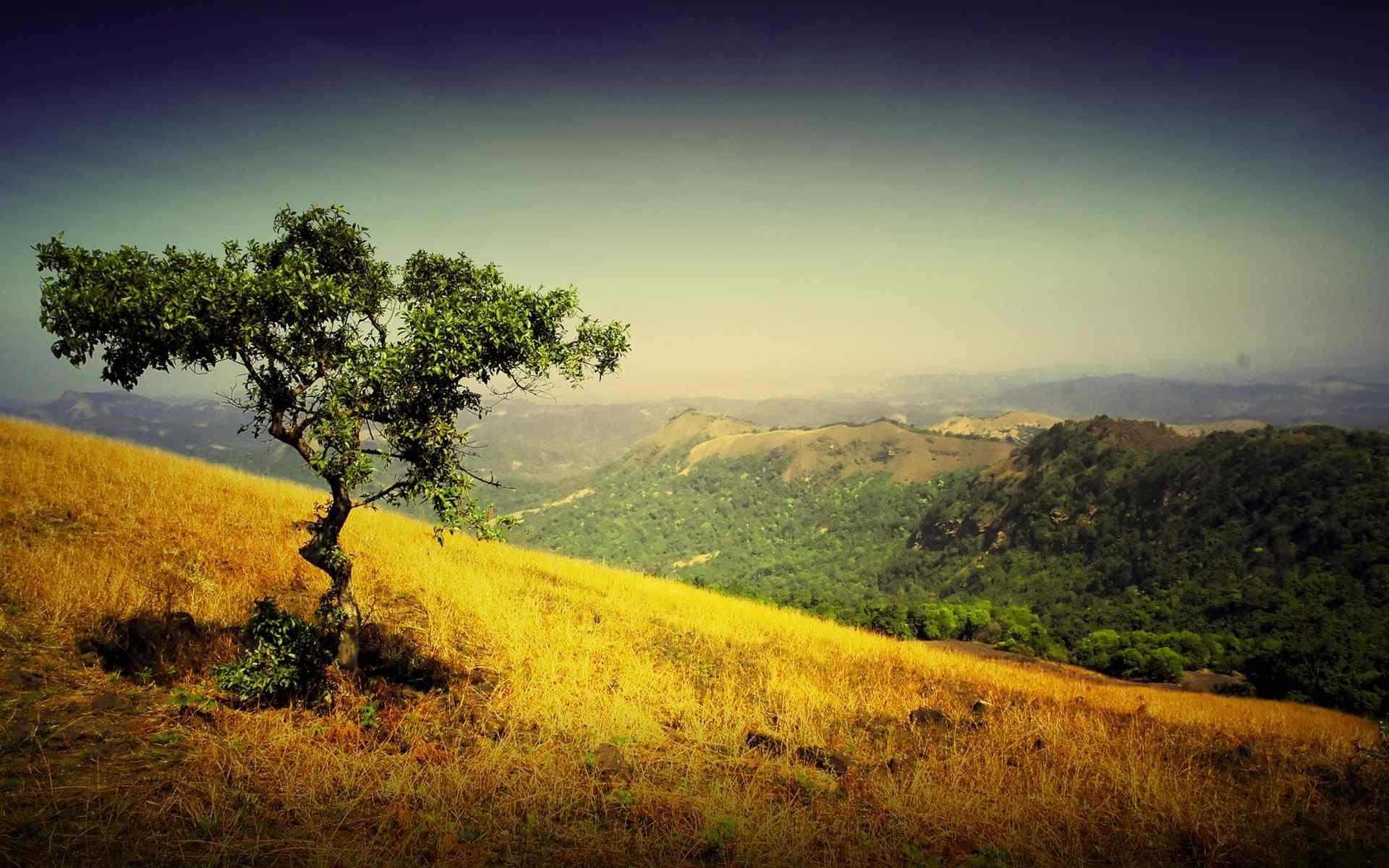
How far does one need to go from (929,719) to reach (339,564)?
8.07m

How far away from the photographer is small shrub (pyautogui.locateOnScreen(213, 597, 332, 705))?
5.58 meters

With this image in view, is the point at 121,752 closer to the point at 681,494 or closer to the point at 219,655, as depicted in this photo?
the point at 219,655

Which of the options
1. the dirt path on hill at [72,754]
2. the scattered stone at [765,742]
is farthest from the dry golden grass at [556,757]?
the scattered stone at [765,742]

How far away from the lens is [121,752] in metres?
4.47

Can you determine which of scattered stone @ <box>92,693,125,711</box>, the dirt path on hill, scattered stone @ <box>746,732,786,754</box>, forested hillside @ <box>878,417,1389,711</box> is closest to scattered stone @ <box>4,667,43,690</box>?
the dirt path on hill

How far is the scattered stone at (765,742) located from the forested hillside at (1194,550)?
2655 cm

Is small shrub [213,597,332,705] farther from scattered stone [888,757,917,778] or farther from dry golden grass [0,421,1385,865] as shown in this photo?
scattered stone [888,757,917,778]

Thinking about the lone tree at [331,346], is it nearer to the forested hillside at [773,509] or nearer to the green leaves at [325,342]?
the green leaves at [325,342]

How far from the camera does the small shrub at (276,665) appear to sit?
5.58 metres

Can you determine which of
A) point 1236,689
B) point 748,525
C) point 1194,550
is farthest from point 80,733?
point 748,525

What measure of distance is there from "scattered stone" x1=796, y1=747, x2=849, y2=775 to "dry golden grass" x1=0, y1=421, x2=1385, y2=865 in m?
0.12

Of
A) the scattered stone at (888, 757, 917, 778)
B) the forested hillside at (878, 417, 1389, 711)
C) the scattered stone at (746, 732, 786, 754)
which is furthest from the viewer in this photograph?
the forested hillside at (878, 417, 1389, 711)

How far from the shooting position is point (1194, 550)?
2378 inches

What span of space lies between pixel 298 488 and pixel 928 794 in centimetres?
1872
